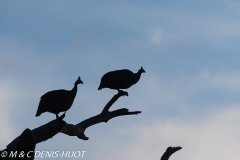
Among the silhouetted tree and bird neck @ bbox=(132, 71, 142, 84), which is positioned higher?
bird neck @ bbox=(132, 71, 142, 84)

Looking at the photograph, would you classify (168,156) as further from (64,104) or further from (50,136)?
(64,104)

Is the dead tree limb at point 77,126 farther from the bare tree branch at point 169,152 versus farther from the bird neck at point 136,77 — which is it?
the bird neck at point 136,77

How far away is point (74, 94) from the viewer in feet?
63.4

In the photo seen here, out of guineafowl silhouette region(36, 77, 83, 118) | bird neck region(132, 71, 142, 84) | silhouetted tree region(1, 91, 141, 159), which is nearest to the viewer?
silhouetted tree region(1, 91, 141, 159)

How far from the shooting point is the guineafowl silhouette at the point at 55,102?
18.6 metres

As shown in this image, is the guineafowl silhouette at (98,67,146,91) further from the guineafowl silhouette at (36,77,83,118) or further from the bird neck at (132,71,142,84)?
the guineafowl silhouette at (36,77,83,118)

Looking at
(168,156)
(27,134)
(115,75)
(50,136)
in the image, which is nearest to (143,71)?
(115,75)

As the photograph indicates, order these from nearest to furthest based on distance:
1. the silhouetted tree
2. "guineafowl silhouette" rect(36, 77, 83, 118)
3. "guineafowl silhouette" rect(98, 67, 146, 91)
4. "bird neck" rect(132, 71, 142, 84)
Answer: the silhouetted tree → "guineafowl silhouette" rect(36, 77, 83, 118) → "guineafowl silhouette" rect(98, 67, 146, 91) → "bird neck" rect(132, 71, 142, 84)

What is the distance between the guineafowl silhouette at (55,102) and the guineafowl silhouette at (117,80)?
3.71m

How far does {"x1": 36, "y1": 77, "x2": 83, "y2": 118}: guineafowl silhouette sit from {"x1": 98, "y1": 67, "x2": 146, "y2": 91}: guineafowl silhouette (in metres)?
3.71

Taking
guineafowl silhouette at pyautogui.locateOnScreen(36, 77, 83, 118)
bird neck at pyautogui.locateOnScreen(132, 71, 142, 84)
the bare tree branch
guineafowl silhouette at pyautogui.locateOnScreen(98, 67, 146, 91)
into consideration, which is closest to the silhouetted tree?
guineafowl silhouette at pyautogui.locateOnScreen(36, 77, 83, 118)

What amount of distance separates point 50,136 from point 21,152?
152 inches

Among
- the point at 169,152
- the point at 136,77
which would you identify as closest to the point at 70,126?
the point at 169,152

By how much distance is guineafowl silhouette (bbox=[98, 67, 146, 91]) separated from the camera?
2266 cm
